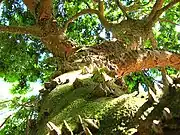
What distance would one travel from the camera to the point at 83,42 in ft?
25.4

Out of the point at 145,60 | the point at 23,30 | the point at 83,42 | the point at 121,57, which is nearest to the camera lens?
the point at 121,57

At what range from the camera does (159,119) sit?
4.13ft

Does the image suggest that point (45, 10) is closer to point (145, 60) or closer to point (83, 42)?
point (145, 60)

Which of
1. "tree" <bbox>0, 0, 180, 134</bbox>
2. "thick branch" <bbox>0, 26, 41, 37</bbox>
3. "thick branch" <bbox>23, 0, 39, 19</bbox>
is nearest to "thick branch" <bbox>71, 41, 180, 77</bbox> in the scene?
"tree" <bbox>0, 0, 180, 134</bbox>

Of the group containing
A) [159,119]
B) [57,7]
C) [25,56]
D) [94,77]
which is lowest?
[159,119]

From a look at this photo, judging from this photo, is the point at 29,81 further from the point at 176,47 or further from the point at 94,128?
the point at 94,128

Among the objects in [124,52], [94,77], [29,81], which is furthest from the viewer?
[29,81]

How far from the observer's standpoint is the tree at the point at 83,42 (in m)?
3.92

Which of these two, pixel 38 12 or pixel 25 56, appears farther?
pixel 25 56

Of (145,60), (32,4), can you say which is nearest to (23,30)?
(32,4)

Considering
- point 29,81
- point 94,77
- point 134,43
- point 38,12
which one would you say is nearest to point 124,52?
point 134,43

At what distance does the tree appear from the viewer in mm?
3920

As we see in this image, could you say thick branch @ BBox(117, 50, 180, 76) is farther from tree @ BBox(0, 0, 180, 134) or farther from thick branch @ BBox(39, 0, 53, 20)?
thick branch @ BBox(39, 0, 53, 20)

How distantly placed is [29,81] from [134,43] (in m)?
3.17
